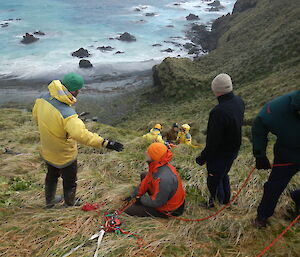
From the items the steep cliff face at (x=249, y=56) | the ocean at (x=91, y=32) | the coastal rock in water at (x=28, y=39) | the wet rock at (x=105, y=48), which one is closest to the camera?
the steep cliff face at (x=249, y=56)

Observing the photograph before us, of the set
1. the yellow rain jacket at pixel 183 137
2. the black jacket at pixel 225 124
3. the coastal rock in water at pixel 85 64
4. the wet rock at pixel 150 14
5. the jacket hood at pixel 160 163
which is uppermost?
the black jacket at pixel 225 124

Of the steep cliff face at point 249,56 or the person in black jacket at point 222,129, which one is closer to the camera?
the person in black jacket at point 222,129

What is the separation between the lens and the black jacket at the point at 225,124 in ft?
12.3

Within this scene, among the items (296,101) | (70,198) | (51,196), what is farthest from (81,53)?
(296,101)

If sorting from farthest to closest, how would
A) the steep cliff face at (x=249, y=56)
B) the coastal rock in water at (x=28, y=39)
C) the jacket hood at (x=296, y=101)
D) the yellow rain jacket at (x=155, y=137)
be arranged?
1. the coastal rock in water at (x=28, y=39)
2. the steep cliff face at (x=249, y=56)
3. the yellow rain jacket at (x=155, y=137)
4. the jacket hood at (x=296, y=101)

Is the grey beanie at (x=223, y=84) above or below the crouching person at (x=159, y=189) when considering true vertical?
above

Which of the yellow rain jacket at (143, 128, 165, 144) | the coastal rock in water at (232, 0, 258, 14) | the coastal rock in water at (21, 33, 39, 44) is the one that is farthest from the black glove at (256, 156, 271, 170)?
the coastal rock in water at (232, 0, 258, 14)

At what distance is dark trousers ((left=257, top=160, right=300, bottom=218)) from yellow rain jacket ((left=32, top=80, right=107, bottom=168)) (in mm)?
2267

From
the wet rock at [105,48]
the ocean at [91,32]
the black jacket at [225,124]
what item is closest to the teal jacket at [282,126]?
the black jacket at [225,124]

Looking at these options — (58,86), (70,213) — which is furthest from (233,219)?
(58,86)

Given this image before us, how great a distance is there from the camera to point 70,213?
426 centimetres

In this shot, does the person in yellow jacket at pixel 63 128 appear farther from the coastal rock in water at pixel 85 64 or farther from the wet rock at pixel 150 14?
the wet rock at pixel 150 14

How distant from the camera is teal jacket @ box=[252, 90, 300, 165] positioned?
3.13 m

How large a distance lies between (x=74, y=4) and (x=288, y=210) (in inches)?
2873
